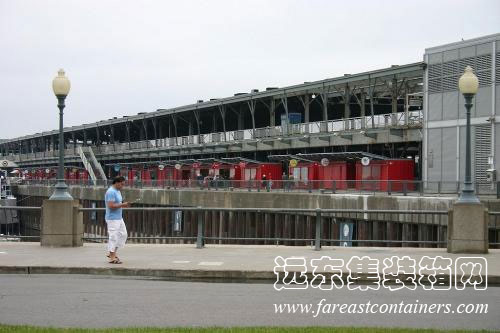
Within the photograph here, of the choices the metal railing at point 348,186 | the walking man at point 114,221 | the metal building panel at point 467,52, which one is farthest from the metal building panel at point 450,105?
the walking man at point 114,221

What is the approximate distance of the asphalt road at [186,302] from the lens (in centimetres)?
912

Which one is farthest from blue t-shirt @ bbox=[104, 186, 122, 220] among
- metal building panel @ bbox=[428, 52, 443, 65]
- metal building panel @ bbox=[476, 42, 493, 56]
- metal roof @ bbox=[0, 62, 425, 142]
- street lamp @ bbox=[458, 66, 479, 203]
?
metal roof @ bbox=[0, 62, 425, 142]

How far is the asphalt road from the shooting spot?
29.9ft

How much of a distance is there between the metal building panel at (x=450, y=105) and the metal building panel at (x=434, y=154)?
3.57 feet

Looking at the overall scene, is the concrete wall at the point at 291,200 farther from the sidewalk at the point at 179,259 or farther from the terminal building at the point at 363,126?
the sidewalk at the point at 179,259

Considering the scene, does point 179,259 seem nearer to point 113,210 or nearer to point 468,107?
point 113,210

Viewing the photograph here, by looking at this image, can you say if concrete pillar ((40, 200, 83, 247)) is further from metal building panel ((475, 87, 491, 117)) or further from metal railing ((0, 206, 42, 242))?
metal building panel ((475, 87, 491, 117))

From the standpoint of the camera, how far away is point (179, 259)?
15.6 metres

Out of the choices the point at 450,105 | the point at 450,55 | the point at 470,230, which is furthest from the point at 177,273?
the point at 450,55

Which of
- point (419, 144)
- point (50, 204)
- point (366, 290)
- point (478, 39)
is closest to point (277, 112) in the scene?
point (419, 144)

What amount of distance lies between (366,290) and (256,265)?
295cm

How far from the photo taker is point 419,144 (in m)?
51.3

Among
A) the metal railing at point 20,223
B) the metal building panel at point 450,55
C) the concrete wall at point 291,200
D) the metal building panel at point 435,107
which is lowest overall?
the metal railing at point 20,223

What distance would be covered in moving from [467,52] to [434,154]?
6.55 meters
